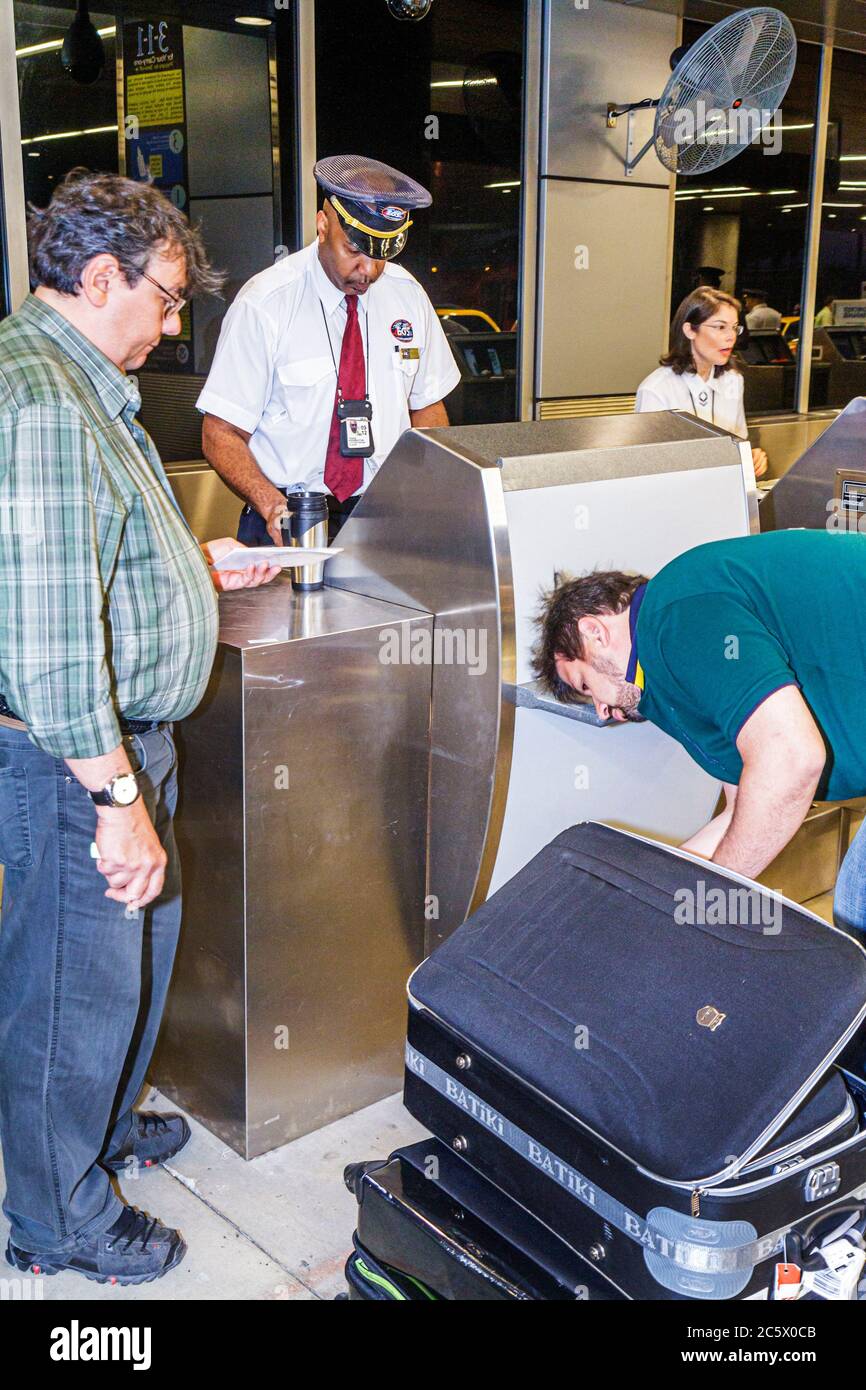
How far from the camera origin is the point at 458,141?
479 centimetres

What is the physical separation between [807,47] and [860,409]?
14.3 feet

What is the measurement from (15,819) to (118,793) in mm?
180

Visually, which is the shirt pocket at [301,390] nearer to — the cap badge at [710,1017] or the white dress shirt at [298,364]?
the white dress shirt at [298,364]

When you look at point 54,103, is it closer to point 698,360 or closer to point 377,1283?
point 698,360

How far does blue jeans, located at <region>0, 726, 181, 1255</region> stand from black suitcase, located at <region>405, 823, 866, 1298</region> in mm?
543

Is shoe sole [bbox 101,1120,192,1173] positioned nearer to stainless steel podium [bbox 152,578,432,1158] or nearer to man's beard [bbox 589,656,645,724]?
stainless steel podium [bbox 152,578,432,1158]

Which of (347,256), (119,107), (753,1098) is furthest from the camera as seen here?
(119,107)

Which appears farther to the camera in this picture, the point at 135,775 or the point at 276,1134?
A: the point at 276,1134

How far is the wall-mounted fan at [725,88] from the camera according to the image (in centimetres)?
357

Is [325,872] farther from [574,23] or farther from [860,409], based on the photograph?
[574,23]

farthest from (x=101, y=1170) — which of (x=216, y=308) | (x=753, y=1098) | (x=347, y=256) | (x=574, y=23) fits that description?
(x=574, y=23)

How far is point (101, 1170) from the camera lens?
1931 mm

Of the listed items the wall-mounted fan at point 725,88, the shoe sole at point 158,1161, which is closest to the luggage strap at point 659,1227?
the shoe sole at point 158,1161

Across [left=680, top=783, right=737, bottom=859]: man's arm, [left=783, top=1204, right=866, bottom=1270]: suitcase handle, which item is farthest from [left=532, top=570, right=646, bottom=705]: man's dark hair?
[left=783, top=1204, right=866, bottom=1270]: suitcase handle
